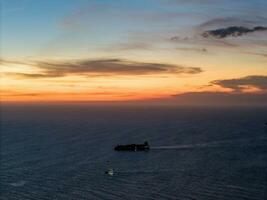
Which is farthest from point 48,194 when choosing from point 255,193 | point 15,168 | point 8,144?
A: point 8,144

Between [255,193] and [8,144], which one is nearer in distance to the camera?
[255,193]

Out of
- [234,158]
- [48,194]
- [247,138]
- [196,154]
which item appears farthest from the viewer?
[247,138]

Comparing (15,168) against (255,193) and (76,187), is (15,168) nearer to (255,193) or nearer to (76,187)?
(76,187)

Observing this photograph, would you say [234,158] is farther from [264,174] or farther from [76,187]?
[76,187]

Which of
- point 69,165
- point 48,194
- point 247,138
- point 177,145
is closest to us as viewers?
point 48,194

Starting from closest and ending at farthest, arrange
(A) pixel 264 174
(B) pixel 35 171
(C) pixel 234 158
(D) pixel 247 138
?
1. (A) pixel 264 174
2. (B) pixel 35 171
3. (C) pixel 234 158
4. (D) pixel 247 138

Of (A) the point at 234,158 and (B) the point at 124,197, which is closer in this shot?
(B) the point at 124,197

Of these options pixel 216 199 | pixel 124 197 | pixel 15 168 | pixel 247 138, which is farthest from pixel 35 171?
pixel 247 138

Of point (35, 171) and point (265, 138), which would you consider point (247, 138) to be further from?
point (35, 171)

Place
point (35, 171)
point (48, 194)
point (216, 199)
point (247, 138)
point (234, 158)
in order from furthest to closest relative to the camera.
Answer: point (247, 138) < point (234, 158) < point (35, 171) < point (48, 194) < point (216, 199)
